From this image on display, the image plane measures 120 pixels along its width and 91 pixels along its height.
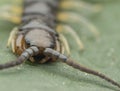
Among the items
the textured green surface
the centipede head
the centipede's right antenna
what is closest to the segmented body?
the centipede head

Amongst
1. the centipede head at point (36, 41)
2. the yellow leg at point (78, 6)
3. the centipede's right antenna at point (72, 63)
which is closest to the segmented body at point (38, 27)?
the centipede head at point (36, 41)

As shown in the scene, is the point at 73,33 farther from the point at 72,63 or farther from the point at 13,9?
the point at 72,63

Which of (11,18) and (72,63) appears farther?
(11,18)

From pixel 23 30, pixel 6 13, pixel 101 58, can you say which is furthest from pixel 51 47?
pixel 6 13

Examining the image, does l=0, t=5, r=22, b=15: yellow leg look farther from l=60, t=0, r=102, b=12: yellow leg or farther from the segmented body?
l=60, t=0, r=102, b=12: yellow leg

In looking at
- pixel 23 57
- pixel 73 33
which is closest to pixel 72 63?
pixel 23 57

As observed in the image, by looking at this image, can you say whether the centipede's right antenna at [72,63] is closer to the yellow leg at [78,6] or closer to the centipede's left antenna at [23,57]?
the centipede's left antenna at [23,57]
